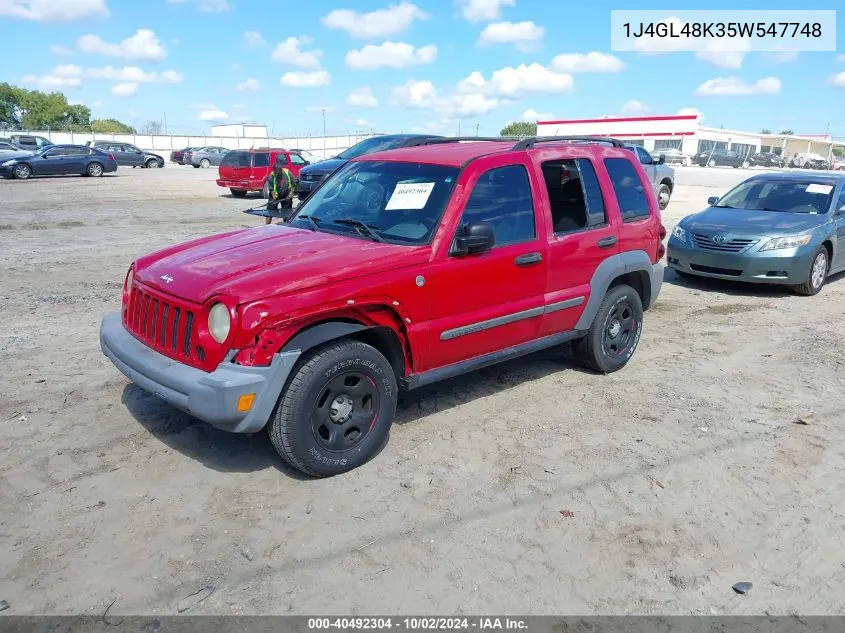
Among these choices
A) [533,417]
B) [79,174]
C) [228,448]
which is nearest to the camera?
[228,448]

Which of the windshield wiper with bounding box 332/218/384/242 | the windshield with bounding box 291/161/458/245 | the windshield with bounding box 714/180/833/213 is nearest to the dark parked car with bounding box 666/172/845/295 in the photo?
the windshield with bounding box 714/180/833/213

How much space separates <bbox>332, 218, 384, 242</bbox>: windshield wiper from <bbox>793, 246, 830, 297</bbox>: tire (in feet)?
22.2

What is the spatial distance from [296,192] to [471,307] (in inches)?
452

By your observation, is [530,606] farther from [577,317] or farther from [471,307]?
[577,317]

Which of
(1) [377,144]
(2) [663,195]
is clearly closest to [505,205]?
(1) [377,144]

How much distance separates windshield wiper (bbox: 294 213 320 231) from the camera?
190 inches

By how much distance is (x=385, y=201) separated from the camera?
4.73 m

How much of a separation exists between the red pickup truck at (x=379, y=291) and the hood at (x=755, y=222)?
13.2 ft

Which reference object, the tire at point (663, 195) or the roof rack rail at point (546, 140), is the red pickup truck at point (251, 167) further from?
the roof rack rail at point (546, 140)

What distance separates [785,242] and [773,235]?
0.17 m

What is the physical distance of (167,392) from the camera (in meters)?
3.78

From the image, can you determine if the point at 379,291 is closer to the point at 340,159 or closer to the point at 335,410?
the point at 335,410

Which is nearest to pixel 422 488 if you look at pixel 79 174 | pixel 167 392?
pixel 167 392

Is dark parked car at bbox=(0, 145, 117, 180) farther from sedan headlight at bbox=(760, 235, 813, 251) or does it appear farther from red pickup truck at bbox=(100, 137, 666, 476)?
sedan headlight at bbox=(760, 235, 813, 251)
